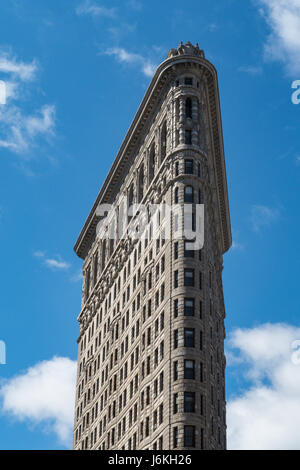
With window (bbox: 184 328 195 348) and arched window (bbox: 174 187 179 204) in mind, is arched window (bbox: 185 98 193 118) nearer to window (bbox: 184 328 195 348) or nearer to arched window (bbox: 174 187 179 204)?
arched window (bbox: 174 187 179 204)

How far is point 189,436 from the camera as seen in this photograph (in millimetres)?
90875

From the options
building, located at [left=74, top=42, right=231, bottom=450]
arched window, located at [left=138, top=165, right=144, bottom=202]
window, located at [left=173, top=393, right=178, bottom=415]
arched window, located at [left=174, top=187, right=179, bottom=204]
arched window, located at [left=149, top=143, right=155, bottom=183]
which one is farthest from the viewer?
arched window, located at [left=138, top=165, right=144, bottom=202]

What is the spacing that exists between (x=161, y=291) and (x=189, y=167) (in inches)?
716

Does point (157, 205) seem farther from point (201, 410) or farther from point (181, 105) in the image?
point (201, 410)

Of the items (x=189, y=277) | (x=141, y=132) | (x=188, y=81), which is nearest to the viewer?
(x=189, y=277)

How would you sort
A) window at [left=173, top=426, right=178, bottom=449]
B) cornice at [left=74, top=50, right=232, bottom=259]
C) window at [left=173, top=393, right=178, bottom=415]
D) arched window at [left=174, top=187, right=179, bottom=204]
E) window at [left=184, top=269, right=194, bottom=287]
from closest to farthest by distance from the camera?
1. window at [left=173, top=426, right=178, bottom=449]
2. window at [left=173, top=393, right=178, bottom=415]
3. window at [left=184, top=269, right=194, bottom=287]
4. arched window at [left=174, top=187, right=179, bottom=204]
5. cornice at [left=74, top=50, right=232, bottom=259]

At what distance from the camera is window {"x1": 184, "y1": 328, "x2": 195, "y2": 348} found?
97.0 meters

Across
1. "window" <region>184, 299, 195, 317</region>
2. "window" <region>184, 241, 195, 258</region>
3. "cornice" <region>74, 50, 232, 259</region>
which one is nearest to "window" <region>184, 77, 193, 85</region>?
"cornice" <region>74, 50, 232, 259</region>

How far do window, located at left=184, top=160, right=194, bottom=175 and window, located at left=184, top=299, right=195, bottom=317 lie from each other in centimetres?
1985

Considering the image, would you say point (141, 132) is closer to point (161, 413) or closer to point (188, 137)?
point (188, 137)

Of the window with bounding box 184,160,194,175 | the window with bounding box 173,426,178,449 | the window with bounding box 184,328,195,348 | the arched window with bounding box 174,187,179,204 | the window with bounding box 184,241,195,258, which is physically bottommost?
the window with bounding box 173,426,178,449

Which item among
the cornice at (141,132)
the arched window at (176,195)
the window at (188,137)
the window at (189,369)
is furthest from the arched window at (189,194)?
the window at (189,369)

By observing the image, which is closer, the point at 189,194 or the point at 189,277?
the point at 189,277

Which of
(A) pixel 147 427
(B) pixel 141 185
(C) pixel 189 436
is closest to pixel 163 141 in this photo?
(B) pixel 141 185
